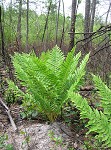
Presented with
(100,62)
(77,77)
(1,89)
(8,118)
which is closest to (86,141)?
(77,77)

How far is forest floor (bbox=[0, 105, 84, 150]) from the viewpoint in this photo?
2893mm

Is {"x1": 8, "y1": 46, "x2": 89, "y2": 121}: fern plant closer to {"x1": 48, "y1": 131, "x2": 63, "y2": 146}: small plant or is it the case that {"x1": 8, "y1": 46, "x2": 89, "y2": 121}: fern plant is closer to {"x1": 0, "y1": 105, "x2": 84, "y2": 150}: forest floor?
{"x1": 0, "y1": 105, "x2": 84, "y2": 150}: forest floor

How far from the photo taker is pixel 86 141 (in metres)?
2.98

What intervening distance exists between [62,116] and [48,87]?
416 mm

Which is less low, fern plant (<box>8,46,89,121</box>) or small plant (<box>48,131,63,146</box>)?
fern plant (<box>8,46,89,121</box>)

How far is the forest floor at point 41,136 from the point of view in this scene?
9.49 ft

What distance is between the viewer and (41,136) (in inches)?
121

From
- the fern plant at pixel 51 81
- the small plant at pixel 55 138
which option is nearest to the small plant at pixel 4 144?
the small plant at pixel 55 138

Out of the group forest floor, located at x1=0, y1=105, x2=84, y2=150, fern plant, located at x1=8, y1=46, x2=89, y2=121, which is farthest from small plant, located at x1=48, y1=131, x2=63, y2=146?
fern plant, located at x1=8, y1=46, x2=89, y2=121

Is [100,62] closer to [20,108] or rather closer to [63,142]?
[20,108]

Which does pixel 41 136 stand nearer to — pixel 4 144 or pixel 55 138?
pixel 55 138

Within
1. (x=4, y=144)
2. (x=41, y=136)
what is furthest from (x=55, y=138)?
(x=4, y=144)

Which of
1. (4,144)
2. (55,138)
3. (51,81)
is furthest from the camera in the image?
(51,81)

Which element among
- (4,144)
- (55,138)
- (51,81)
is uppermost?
(51,81)
